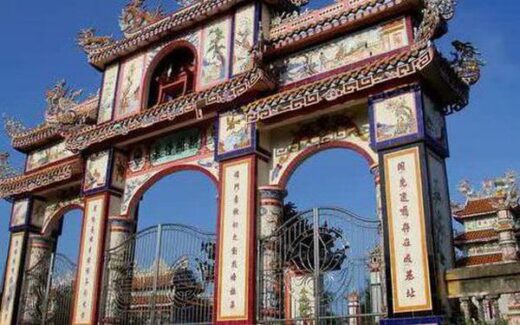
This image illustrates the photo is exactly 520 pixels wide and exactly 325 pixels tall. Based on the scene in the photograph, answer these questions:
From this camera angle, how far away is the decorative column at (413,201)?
23.8 feet

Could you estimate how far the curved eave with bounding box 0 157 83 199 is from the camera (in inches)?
489

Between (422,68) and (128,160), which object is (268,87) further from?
(128,160)

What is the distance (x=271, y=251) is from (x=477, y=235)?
10119 millimetres

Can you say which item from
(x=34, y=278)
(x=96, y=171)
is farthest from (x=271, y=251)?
(x=34, y=278)

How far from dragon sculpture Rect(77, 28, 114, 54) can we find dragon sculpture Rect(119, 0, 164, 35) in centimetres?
44

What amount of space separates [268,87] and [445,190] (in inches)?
122

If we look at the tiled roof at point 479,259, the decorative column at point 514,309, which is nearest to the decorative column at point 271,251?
the decorative column at point 514,309

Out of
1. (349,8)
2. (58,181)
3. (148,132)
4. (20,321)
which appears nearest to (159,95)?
(148,132)

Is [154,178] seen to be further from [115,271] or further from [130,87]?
[130,87]

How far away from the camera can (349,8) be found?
9.40m

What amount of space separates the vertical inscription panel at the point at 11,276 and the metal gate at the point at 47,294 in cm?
23

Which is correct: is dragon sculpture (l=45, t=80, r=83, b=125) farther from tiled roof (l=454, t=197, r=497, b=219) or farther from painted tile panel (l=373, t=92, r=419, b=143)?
tiled roof (l=454, t=197, r=497, b=219)

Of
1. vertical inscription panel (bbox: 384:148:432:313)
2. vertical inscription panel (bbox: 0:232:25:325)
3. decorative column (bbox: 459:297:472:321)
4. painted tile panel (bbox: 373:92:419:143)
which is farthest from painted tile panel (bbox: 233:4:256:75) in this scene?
vertical inscription panel (bbox: 0:232:25:325)

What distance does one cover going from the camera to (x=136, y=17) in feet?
41.1
